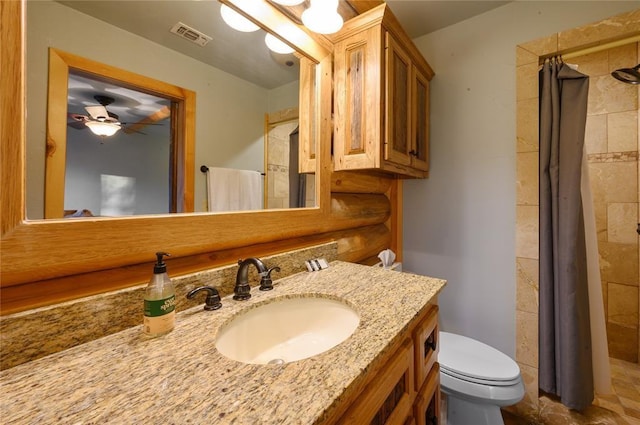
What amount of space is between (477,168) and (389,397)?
1517mm

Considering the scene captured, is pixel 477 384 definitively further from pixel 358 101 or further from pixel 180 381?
pixel 358 101

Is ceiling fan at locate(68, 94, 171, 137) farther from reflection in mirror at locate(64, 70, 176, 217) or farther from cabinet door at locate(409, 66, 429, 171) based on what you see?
cabinet door at locate(409, 66, 429, 171)

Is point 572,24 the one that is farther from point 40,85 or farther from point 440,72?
point 40,85

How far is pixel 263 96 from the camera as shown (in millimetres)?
1060

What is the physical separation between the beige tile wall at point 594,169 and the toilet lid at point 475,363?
0.37 metres

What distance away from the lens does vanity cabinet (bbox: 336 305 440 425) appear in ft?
1.77

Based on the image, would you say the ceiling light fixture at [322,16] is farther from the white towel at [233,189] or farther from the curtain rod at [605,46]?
the curtain rod at [605,46]

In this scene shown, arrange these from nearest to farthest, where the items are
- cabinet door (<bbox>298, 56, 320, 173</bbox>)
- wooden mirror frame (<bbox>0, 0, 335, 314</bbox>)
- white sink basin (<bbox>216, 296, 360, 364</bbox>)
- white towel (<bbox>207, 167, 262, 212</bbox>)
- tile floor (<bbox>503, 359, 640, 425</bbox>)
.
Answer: wooden mirror frame (<bbox>0, 0, 335, 314</bbox>)
white sink basin (<bbox>216, 296, 360, 364</bbox>)
white towel (<bbox>207, 167, 262, 212</bbox>)
cabinet door (<bbox>298, 56, 320, 173</bbox>)
tile floor (<bbox>503, 359, 640, 425</bbox>)

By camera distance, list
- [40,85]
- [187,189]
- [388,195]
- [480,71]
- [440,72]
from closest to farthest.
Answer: [40,85] < [187,189] < [480,71] < [440,72] < [388,195]

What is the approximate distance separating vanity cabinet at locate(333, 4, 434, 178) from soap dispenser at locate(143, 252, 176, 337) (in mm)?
970

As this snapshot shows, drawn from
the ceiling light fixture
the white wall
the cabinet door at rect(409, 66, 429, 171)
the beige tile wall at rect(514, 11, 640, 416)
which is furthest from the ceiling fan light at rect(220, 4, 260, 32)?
the beige tile wall at rect(514, 11, 640, 416)

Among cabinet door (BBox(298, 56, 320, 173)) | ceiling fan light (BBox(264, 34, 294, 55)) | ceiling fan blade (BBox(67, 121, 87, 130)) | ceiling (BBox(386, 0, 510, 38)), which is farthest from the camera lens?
ceiling (BBox(386, 0, 510, 38))

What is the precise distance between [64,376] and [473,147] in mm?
2017

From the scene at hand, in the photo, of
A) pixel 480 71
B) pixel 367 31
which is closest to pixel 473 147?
pixel 480 71
